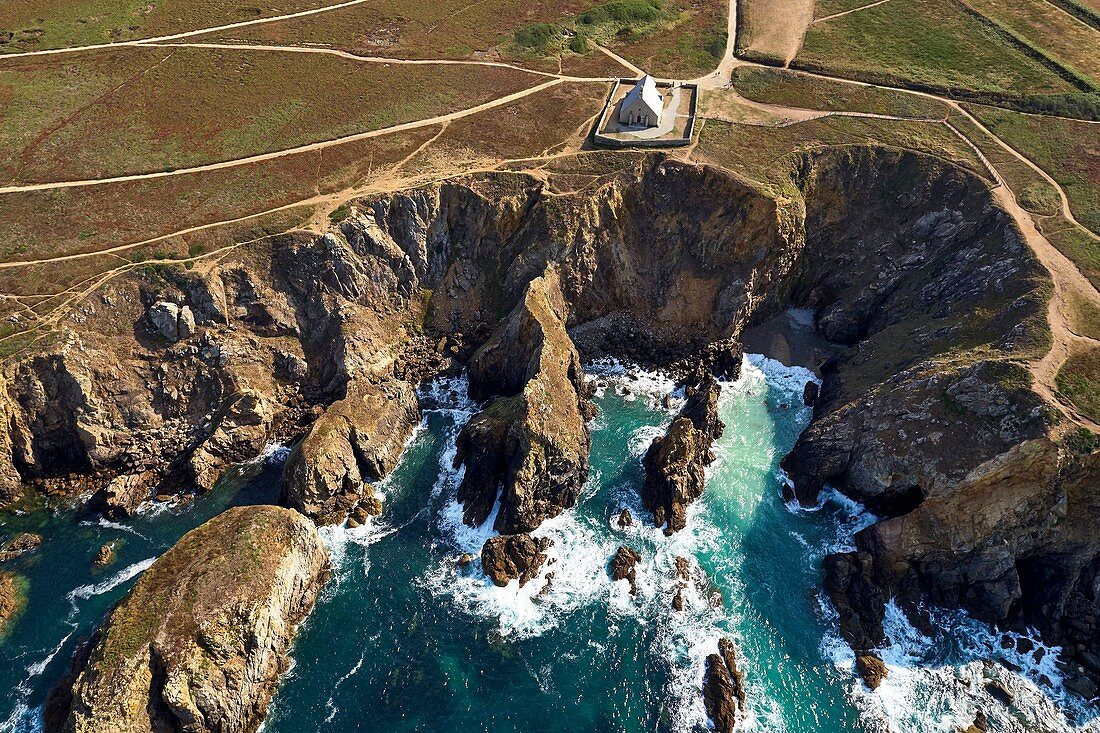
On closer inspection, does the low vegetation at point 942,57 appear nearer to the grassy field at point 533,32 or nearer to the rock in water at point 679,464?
the grassy field at point 533,32

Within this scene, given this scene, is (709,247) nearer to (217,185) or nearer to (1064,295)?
(1064,295)

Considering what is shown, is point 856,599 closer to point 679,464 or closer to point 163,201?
point 679,464

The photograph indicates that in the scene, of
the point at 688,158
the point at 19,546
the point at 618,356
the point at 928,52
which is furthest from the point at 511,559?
the point at 928,52

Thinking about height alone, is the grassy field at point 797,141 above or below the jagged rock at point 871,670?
above

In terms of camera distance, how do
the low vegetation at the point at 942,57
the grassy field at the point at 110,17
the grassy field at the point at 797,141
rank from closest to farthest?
the grassy field at the point at 797,141 → the low vegetation at the point at 942,57 → the grassy field at the point at 110,17

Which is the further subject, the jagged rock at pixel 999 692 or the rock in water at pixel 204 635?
the jagged rock at pixel 999 692

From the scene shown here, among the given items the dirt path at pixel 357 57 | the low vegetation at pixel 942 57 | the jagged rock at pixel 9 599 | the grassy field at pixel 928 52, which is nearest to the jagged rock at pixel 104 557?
the jagged rock at pixel 9 599

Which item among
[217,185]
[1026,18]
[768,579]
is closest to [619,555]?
[768,579]
